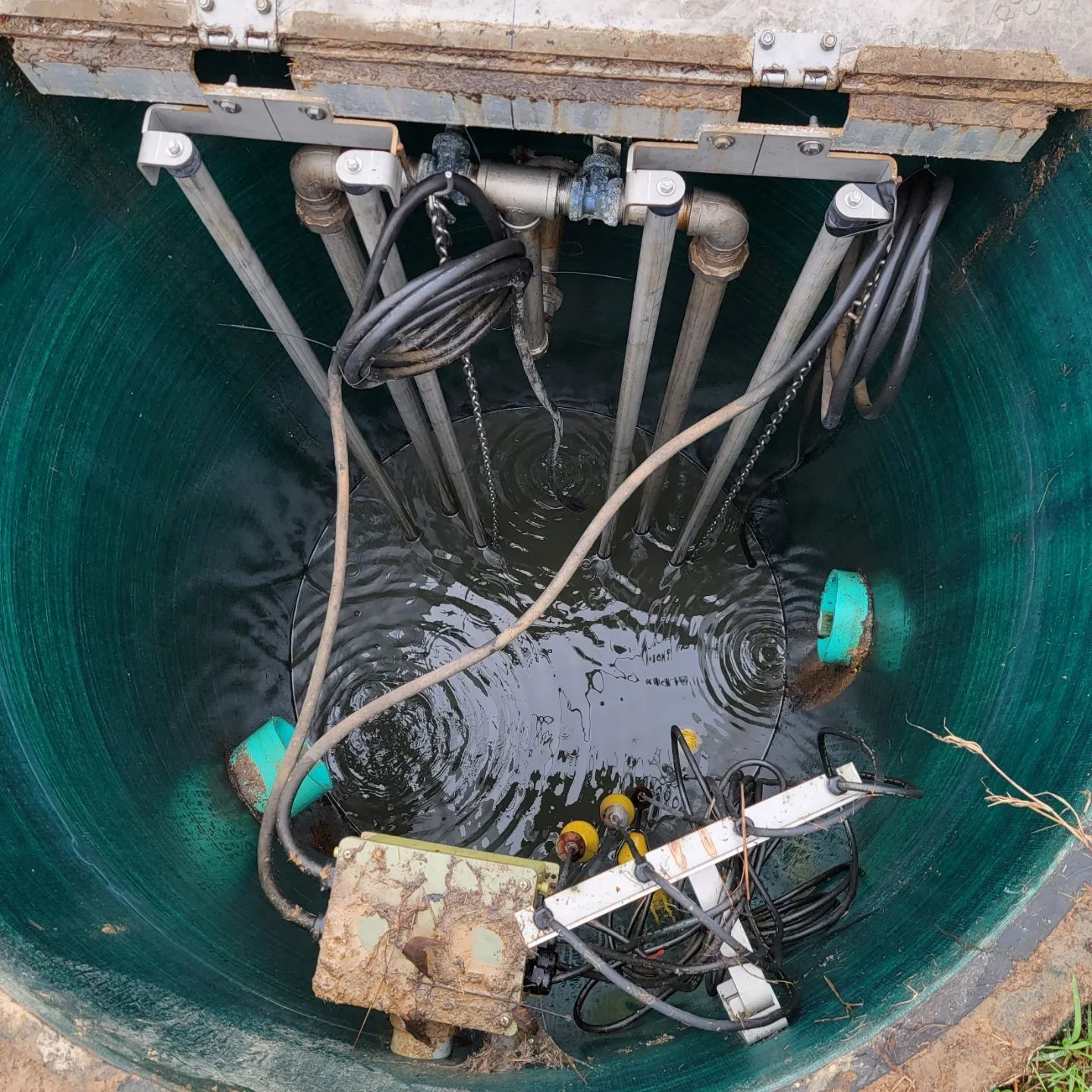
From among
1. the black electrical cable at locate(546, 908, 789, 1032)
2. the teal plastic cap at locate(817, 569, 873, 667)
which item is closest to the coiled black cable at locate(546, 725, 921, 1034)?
the black electrical cable at locate(546, 908, 789, 1032)

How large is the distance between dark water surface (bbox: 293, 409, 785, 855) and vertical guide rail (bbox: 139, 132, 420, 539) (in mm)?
690

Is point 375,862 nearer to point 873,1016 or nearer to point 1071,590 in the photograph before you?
point 873,1016

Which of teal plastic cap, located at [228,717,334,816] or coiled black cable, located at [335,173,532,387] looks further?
teal plastic cap, located at [228,717,334,816]

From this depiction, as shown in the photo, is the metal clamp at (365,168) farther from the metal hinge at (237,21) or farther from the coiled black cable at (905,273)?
the coiled black cable at (905,273)

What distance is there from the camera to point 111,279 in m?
1.90

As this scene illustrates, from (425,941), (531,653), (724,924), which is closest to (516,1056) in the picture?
(425,941)

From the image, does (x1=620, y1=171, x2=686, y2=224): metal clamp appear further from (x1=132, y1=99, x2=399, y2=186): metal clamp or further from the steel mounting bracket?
the steel mounting bracket

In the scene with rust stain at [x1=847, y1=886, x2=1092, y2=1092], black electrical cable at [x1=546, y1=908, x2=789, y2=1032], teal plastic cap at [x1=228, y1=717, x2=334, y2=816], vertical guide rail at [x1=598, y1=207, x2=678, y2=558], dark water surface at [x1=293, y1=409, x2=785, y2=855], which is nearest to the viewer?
rust stain at [x1=847, y1=886, x2=1092, y2=1092]

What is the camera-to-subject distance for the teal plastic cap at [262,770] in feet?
7.39

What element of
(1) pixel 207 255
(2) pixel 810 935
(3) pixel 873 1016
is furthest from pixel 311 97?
(2) pixel 810 935

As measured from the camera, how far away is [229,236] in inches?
67.2

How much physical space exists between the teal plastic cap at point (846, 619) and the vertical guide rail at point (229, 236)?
1.45 m

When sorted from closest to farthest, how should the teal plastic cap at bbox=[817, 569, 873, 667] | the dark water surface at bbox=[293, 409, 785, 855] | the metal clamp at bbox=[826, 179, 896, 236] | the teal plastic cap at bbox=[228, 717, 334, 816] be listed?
the metal clamp at bbox=[826, 179, 896, 236] < the teal plastic cap at bbox=[228, 717, 334, 816] < the teal plastic cap at bbox=[817, 569, 873, 667] < the dark water surface at bbox=[293, 409, 785, 855]

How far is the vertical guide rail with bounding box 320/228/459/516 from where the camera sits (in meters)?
1.85
